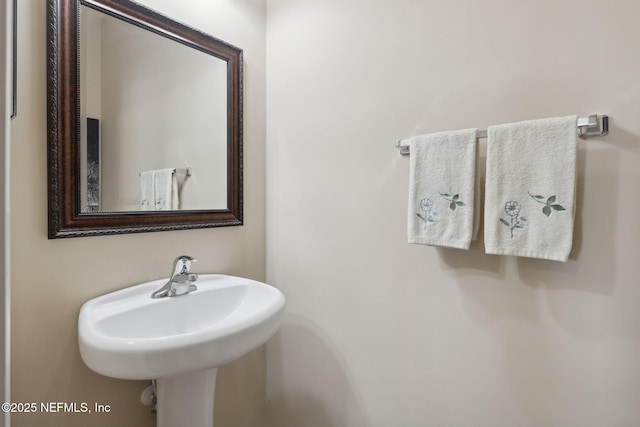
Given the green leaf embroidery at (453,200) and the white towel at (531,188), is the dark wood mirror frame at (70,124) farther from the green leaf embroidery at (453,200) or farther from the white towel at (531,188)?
the white towel at (531,188)

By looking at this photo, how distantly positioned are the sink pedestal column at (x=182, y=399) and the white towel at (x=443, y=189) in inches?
31.6

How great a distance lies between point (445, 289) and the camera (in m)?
1.01

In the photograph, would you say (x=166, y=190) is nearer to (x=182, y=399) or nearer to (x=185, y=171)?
Result: (x=185, y=171)

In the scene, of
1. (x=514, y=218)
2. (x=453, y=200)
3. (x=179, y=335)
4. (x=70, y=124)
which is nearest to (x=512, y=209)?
(x=514, y=218)

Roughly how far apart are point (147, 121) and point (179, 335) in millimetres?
778

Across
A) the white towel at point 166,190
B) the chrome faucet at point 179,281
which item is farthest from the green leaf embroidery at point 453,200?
the white towel at point 166,190

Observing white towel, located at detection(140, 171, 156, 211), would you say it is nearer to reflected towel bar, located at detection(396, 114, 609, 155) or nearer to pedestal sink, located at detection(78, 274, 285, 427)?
pedestal sink, located at detection(78, 274, 285, 427)

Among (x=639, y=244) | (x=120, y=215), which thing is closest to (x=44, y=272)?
(x=120, y=215)

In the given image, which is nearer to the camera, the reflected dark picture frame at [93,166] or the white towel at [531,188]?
the white towel at [531,188]

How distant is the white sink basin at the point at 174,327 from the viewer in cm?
70

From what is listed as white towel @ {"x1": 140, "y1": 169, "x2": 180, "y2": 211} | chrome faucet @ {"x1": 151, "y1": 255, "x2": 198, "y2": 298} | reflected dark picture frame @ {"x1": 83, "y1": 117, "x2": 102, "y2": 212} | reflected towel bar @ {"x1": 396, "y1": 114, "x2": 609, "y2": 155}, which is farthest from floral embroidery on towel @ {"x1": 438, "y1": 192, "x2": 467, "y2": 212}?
reflected dark picture frame @ {"x1": 83, "y1": 117, "x2": 102, "y2": 212}

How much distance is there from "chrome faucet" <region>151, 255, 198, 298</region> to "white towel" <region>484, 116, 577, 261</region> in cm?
95

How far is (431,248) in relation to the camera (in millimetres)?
1035

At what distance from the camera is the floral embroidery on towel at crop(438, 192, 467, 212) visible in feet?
2.98
